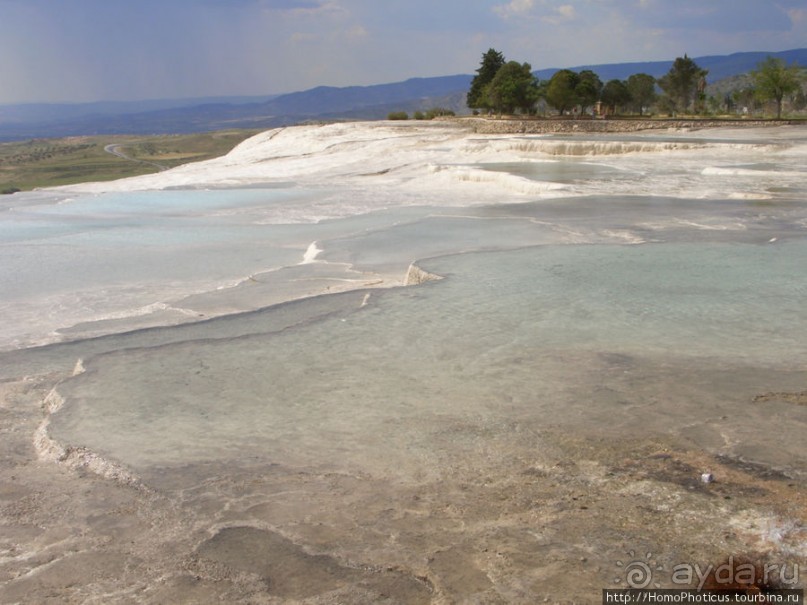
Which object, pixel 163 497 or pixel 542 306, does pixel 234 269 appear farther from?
pixel 163 497

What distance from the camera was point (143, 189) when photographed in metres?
18.4

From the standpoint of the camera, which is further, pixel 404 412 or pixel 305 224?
pixel 305 224

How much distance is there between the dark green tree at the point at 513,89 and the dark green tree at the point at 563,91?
0.75m

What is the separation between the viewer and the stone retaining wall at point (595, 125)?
27.9 metres

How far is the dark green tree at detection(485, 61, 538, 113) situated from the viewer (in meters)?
37.1

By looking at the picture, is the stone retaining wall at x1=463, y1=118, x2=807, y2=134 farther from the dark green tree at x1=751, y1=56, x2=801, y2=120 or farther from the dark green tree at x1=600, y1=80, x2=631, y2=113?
the dark green tree at x1=600, y1=80, x2=631, y2=113

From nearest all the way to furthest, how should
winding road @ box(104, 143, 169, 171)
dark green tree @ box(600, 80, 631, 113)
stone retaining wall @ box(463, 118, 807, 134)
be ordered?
stone retaining wall @ box(463, 118, 807, 134) < dark green tree @ box(600, 80, 631, 113) < winding road @ box(104, 143, 169, 171)

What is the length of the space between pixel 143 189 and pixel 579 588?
17.3 meters

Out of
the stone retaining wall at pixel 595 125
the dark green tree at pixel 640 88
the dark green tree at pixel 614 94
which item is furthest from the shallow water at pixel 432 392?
the dark green tree at pixel 640 88

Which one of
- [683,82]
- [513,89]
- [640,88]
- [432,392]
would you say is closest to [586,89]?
[513,89]

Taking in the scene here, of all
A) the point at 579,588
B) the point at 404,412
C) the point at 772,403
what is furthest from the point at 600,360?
the point at 579,588

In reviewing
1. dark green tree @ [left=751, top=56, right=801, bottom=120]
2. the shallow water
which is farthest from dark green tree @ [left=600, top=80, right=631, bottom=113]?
the shallow water

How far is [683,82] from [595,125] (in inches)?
760

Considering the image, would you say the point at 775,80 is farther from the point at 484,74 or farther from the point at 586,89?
the point at 484,74
